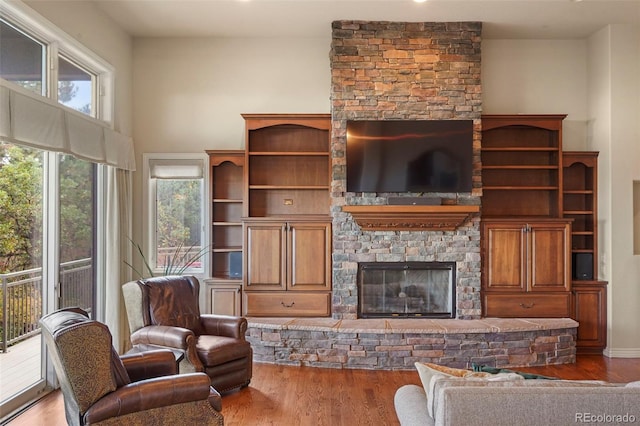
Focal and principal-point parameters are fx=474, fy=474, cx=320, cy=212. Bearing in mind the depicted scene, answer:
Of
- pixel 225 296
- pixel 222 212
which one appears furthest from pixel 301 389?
pixel 222 212

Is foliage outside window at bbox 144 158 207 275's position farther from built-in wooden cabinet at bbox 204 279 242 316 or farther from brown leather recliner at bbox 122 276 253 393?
brown leather recliner at bbox 122 276 253 393

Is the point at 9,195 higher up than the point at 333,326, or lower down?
higher up

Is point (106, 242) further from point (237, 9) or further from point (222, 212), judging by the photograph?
point (237, 9)

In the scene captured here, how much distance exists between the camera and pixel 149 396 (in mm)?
2580

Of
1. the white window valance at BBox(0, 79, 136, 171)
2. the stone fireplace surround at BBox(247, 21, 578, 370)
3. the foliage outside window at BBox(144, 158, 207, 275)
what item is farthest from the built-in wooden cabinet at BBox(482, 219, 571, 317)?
the white window valance at BBox(0, 79, 136, 171)

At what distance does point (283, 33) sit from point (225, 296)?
10.4 feet

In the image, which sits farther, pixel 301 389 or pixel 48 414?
pixel 301 389

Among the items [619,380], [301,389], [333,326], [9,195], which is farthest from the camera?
[333,326]

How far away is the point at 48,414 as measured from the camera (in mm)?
3635

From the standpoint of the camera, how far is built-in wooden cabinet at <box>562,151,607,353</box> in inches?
211

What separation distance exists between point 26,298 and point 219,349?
1.58 metres

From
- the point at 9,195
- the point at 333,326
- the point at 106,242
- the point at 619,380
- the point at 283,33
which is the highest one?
the point at 283,33

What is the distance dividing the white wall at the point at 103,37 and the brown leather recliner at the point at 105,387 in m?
2.70

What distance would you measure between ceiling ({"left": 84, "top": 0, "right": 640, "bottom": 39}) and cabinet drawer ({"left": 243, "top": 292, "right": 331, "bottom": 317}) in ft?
9.97
